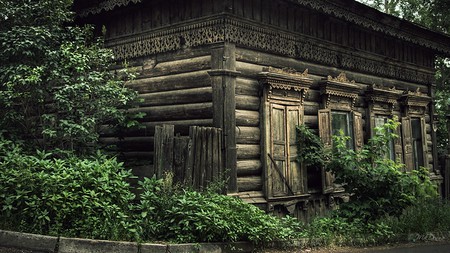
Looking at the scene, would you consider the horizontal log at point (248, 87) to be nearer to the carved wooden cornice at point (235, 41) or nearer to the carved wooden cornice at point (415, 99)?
the carved wooden cornice at point (235, 41)

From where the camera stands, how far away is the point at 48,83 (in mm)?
8484

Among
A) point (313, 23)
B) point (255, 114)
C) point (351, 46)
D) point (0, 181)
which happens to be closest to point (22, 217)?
point (0, 181)

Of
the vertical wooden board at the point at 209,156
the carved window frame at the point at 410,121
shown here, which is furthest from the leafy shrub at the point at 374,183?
the carved window frame at the point at 410,121

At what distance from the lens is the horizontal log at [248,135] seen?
334 inches

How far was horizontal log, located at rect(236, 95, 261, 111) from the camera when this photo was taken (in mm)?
8610

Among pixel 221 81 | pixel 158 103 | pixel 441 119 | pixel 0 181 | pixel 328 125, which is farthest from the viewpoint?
pixel 441 119

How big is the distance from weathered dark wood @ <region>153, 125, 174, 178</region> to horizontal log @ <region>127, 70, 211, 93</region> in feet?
5.57

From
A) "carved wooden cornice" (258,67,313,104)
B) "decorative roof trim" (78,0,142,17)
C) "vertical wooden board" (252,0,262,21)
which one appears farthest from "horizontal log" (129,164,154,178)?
"vertical wooden board" (252,0,262,21)

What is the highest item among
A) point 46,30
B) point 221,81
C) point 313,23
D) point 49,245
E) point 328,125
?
point 313,23

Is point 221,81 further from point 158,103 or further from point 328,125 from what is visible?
point 328,125

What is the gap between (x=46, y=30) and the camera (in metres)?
8.62

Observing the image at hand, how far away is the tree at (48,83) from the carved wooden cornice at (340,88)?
15.3 feet

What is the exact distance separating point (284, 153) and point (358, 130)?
3.33 metres

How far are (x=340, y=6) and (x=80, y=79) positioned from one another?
593 centimetres
